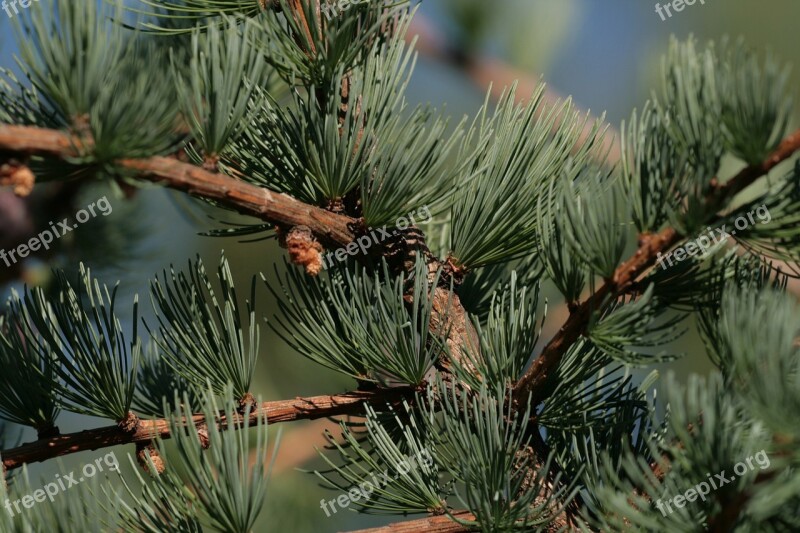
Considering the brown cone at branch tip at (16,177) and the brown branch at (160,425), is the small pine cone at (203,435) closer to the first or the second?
the brown branch at (160,425)

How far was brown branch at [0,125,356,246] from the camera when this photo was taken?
0.46 m

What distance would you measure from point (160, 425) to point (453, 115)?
1.94 feet

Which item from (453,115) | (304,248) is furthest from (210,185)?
(453,115)

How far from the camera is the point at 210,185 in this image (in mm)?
515

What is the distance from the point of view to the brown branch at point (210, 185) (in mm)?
465

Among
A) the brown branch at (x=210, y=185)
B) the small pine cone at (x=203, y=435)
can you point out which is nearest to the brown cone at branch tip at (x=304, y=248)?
the brown branch at (x=210, y=185)

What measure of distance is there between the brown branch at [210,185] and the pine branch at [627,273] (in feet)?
0.51

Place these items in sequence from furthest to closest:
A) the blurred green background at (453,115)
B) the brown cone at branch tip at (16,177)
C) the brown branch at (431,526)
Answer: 1. the blurred green background at (453,115)
2. the brown branch at (431,526)
3. the brown cone at branch tip at (16,177)

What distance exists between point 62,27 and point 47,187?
0.77 metres

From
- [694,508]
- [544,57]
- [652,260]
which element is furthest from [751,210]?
[544,57]

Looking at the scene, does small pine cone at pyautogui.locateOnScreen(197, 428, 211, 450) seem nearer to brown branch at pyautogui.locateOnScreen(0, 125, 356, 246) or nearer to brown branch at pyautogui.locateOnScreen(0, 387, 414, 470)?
brown branch at pyautogui.locateOnScreen(0, 387, 414, 470)

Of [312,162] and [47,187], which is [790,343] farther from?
[47,187]

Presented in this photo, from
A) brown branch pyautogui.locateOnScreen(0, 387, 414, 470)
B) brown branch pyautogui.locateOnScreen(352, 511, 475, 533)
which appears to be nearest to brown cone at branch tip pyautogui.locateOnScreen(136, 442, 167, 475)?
brown branch pyautogui.locateOnScreen(0, 387, 414, 470)

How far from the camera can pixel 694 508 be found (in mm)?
473
